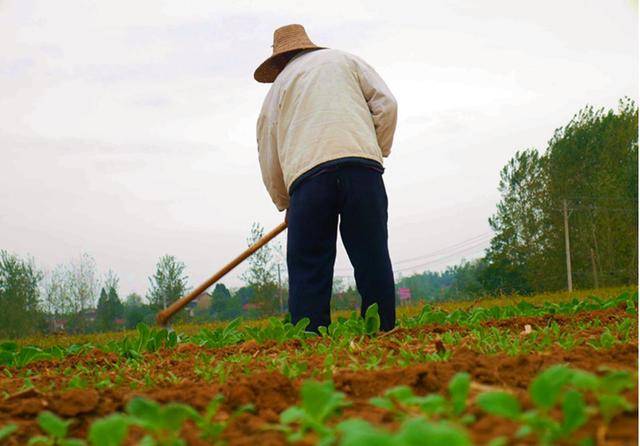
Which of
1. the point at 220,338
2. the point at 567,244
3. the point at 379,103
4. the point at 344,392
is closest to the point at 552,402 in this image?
the point at 344,392

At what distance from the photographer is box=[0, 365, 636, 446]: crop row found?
1153 millimetres

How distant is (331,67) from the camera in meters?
4.82

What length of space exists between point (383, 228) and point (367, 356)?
5.93ft

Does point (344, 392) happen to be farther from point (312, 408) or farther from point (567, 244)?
point (567, 244)

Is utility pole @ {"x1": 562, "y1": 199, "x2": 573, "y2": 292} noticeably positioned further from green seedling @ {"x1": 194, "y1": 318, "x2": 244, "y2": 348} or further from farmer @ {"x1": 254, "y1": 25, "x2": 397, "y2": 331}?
green seedling @ {"x1": 194, "y1": 318, "x2": 244, "y2": 348}

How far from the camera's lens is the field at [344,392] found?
1.24 m

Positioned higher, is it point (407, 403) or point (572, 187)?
point (572, 187)

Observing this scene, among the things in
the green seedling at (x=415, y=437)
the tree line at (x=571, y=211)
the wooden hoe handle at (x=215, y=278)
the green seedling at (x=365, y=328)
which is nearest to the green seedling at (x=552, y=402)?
the green seedling at (x=415, y=437)

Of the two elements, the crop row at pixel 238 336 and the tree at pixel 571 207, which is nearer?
the crop row at pixel 238 336

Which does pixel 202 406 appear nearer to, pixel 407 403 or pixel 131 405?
pixel 131 405

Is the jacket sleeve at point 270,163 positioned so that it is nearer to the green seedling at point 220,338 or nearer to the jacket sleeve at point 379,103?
the jacket sleeve at point 379,103

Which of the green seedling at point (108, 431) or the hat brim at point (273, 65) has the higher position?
the hat brim at point (273, 65)

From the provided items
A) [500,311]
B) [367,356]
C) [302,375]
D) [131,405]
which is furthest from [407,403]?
[500,311]

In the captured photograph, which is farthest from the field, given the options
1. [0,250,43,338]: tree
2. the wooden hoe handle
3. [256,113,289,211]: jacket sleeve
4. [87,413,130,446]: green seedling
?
[0,250,43,338]: tree
